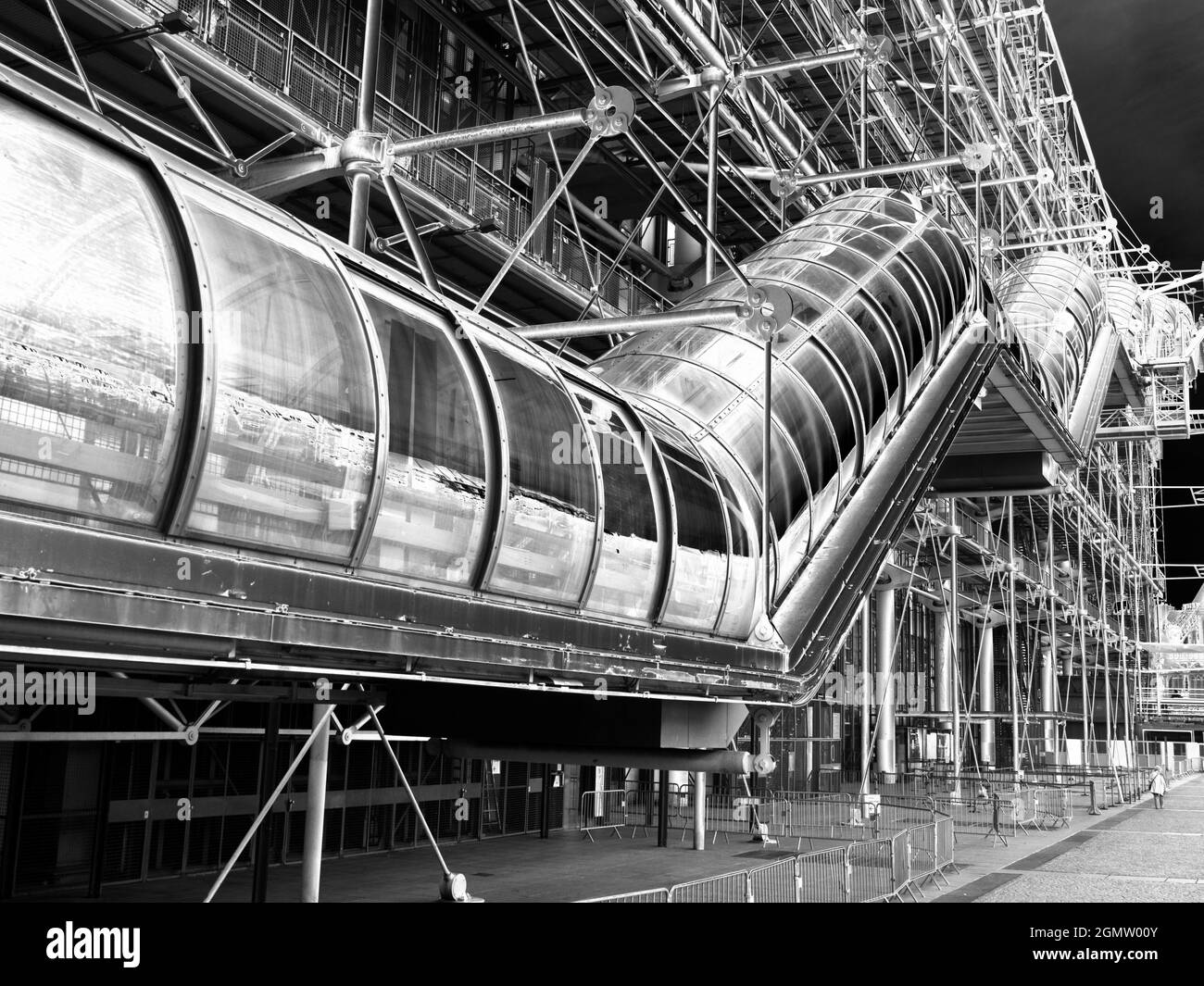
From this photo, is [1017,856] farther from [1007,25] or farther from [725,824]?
[1007,25]

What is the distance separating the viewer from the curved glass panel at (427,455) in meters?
4.67

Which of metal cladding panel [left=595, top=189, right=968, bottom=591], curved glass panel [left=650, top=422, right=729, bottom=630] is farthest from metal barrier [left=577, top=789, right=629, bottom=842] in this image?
curved glass panel [left=650, top=422, right=729, bottom=630]

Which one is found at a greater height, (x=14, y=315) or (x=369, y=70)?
(x=369, y=70)

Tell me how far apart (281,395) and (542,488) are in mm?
1847

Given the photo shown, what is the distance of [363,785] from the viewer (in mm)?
18641

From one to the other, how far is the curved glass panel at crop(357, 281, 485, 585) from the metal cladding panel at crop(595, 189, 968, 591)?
3.17 m

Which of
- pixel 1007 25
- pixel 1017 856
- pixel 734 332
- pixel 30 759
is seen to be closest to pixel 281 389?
pixel 734 332

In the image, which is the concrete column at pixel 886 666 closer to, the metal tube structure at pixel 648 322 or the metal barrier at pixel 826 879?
the metal barrier at pixel 826 879

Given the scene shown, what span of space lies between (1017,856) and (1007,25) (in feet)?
94.4

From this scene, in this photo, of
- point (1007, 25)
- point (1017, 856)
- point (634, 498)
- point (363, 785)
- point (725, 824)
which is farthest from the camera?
point (1007, 25)

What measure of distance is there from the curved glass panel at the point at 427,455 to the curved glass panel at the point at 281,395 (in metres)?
0.18

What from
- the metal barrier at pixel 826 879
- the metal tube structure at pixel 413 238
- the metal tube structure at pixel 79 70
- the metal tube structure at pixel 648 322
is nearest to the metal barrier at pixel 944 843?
the metal barrier at pixel 826 879

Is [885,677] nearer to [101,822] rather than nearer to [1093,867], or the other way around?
[1093,867]

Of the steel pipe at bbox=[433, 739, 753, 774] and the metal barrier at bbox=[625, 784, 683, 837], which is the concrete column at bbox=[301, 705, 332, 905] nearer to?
the steel pipe at bbox=[433, 739, 753, 774]
